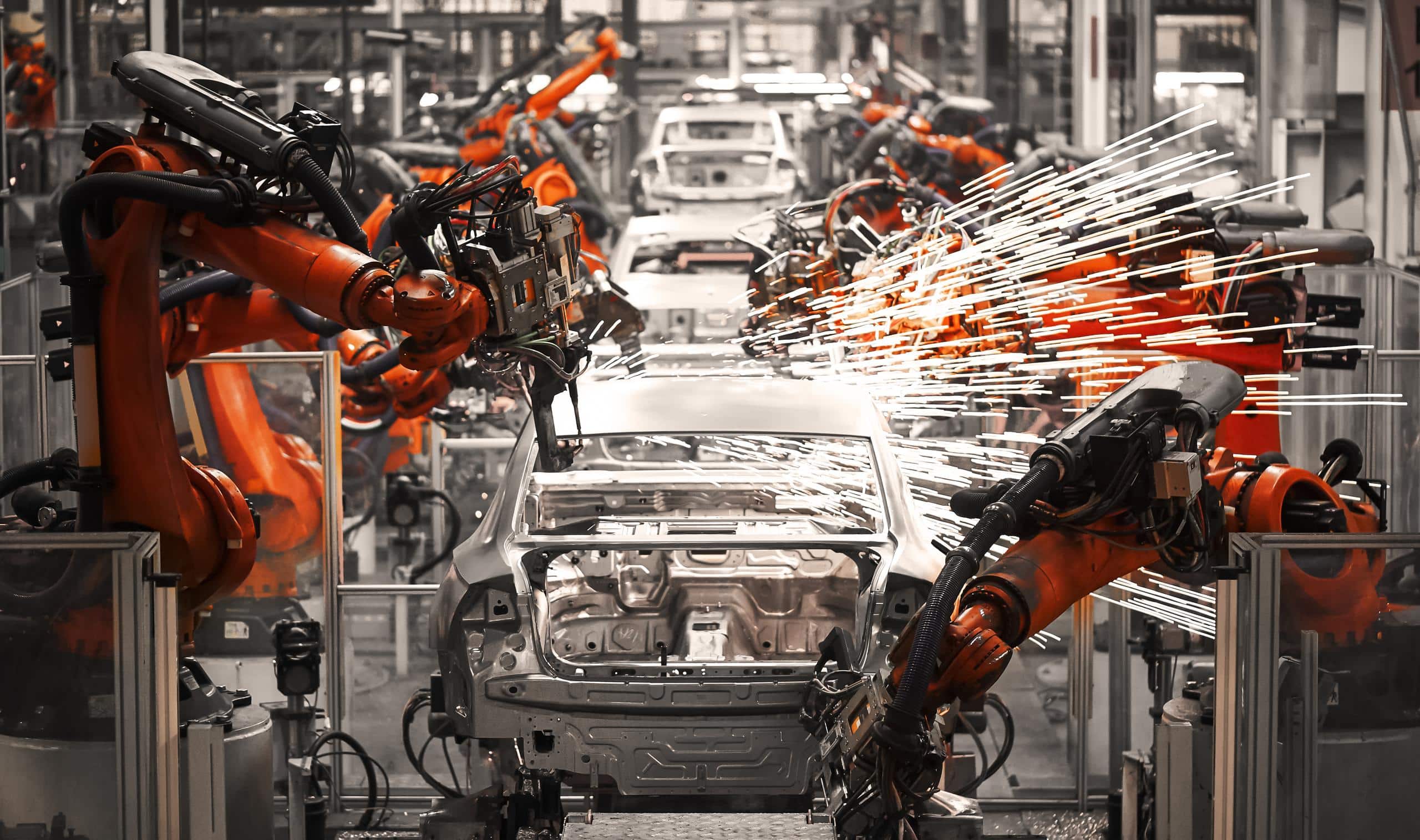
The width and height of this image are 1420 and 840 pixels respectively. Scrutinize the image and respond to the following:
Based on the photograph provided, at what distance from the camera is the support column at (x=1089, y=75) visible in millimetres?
10359

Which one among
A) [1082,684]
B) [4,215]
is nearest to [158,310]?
[1082,684]

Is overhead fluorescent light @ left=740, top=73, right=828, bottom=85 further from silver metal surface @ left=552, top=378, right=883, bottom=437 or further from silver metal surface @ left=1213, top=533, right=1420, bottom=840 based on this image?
silver metal surface @ left=1213, top=533, right=1420, bottom=840

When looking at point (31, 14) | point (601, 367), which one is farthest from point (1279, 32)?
point (31, 14)

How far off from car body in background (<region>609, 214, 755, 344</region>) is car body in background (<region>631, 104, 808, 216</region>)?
20.2 inches

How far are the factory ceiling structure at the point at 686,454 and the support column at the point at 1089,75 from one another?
0.03 meters

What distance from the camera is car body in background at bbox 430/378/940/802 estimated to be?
14.1 ft

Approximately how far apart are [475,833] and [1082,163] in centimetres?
708

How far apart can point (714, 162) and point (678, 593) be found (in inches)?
226

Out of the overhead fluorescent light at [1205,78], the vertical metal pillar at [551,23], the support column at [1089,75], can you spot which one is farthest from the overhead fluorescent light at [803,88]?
the overhead fluorescent light at [1205,78]

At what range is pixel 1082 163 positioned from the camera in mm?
10086

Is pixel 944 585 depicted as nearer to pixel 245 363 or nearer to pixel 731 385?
pixel 731 385

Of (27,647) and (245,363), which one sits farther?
(245,363)

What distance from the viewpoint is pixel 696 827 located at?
4832 millimetres

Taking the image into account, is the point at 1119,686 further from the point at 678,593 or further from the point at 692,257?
the point at 692,257
